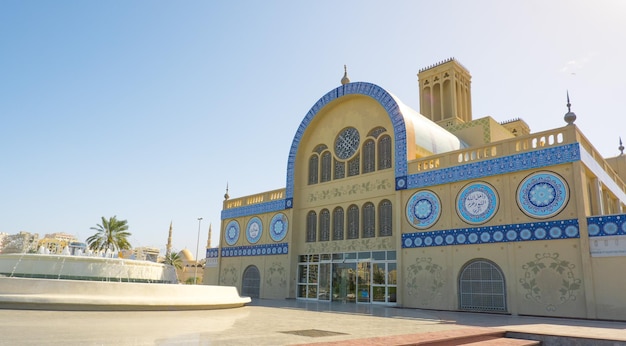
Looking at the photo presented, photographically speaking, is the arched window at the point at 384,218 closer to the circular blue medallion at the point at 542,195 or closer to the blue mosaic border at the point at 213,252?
the circular blue medallion at the point at 542,195

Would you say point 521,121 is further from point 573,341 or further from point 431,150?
point 573,341

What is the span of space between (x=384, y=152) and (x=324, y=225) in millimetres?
4810

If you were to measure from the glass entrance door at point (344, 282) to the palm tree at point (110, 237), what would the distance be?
30.4m

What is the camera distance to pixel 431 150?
21.0 meters

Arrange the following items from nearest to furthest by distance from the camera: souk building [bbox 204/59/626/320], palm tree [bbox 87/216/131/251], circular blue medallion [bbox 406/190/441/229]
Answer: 1. souk building [bbox 204/59/626/320]
2. circular blue medallion [bbox 406/190/441/229]
3. palm tree [bbox 87/216/131/251]

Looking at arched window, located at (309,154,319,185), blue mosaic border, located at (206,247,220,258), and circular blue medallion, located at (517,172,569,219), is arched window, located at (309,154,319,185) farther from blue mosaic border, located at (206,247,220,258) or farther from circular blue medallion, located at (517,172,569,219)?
circular blue medallion, located at (517,172,569,219)

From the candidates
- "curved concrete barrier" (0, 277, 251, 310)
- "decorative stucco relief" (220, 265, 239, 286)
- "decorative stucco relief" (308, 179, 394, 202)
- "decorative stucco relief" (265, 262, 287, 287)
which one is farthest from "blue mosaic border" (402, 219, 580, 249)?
"decorative stucco relief" (220, 265, 239, 286)

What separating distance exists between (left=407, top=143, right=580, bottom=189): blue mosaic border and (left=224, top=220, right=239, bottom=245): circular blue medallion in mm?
12663

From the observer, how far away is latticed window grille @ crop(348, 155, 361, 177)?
71.5 feet

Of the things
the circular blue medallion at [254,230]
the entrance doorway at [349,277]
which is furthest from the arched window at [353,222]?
the circular blue medallion at [254,230]

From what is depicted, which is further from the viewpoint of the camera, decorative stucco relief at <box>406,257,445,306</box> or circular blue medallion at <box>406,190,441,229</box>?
circular blue medallion at <box>406,190,441,229</box>

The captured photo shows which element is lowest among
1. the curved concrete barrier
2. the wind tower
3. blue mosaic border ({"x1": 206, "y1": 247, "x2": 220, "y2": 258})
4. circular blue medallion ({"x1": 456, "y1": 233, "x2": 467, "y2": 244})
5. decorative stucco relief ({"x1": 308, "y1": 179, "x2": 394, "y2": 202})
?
the curved concrete barrier

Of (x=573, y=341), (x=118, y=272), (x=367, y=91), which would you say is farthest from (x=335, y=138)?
(x=573, y=341)

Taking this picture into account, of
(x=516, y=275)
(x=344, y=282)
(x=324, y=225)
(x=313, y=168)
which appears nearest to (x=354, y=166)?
(x=313, y=168)
